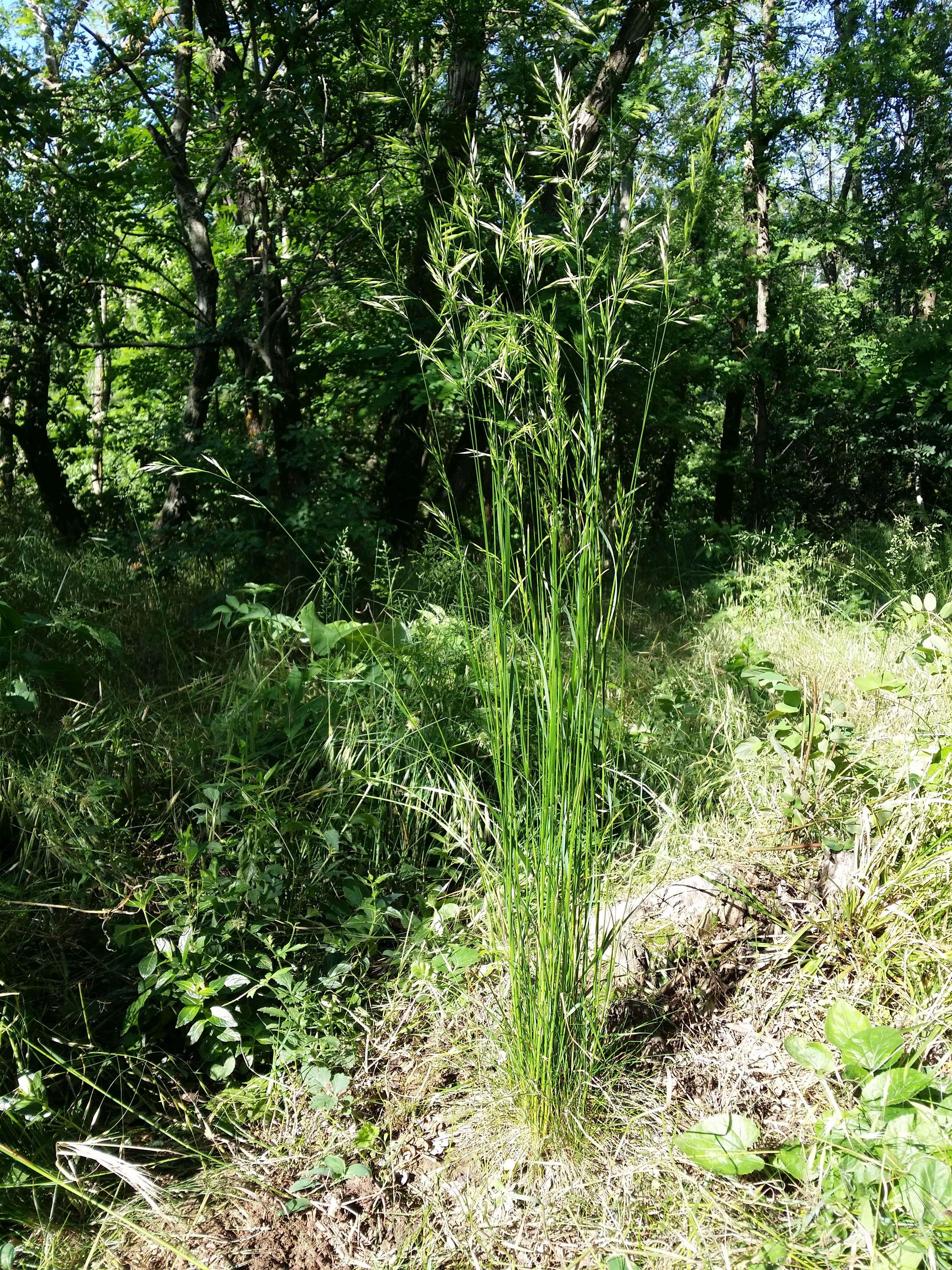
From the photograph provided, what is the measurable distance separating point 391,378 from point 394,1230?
13.3 feet

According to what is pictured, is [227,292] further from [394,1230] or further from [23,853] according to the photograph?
[394,1230]

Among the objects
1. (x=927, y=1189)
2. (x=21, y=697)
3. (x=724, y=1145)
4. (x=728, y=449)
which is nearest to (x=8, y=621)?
(x=21, y=697)

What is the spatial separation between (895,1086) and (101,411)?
7.74 metres

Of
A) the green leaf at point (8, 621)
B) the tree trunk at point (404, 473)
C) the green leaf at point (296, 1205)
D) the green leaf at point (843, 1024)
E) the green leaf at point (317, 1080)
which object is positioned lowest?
the green leaf at point (296, 1205)

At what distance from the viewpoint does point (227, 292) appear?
546 centimetres

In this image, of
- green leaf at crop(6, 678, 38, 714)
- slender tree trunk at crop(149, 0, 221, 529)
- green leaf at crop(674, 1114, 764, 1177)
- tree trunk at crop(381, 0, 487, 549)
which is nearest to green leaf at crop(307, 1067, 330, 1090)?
green leaf at crop(674, 1114, 764, 1177)

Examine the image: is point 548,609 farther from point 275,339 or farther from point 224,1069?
point 275,339

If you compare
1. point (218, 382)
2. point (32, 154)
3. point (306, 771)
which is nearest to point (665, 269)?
point (306, 771)

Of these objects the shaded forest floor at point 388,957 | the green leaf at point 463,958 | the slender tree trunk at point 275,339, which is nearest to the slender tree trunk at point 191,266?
the slender tree trunk at point 275,339

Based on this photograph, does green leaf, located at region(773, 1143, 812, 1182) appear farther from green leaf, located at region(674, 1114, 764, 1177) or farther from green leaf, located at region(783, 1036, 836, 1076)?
green leaf, located at region(783, 1036, 836, 1076)

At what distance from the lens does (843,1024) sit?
1.52 metres

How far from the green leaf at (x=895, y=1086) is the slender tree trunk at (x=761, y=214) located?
6139 millimetres

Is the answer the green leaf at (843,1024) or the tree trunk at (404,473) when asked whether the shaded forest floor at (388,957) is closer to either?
the green leaf at (843,1024)

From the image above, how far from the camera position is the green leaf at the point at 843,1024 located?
1515mm
